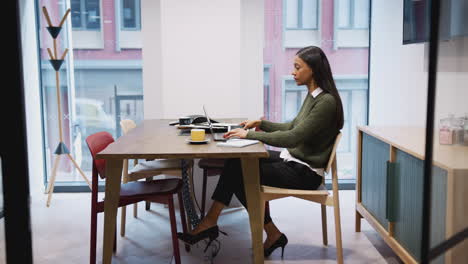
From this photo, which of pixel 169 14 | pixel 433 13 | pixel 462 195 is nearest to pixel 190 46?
pixel 169 14

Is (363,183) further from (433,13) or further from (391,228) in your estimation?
(433,13)

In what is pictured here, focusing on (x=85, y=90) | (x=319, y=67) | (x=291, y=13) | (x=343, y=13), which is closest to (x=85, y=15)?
(x=85, y=90)

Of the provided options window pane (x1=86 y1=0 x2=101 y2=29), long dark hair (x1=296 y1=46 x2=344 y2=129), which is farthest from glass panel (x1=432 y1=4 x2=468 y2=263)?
window pane (x1=86 y1=0 x2=101 y2=29)

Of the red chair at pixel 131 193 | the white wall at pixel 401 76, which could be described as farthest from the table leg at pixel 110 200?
the white wall at pixel 401 76

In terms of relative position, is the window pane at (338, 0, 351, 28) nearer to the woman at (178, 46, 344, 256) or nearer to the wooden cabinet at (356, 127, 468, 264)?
the wooden cabinet at (356, 127, 468, 264)

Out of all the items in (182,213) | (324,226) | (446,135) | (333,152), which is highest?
(446,135)

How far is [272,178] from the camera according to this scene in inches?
107

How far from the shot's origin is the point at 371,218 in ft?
10.1

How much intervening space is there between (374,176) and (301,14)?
2051mm

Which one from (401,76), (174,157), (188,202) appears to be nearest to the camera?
(174,157)

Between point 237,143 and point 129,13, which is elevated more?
point 129,13

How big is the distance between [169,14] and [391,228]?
2391 mm

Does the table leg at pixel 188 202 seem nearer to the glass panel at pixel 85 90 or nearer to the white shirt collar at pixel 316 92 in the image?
the white shirt collar at pixel 316 92

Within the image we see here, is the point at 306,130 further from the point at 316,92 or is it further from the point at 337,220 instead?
the point at 337,220
